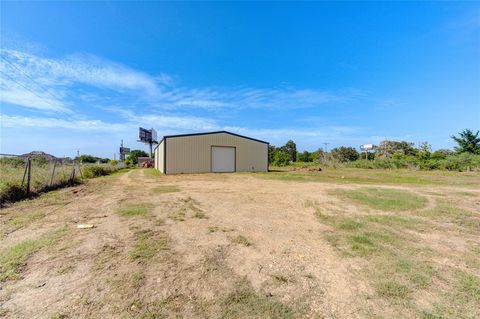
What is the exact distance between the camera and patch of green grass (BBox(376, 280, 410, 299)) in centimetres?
217

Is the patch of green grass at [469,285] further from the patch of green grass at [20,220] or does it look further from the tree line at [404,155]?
the tree line at [404,155]

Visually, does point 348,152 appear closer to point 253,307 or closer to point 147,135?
point 147,135

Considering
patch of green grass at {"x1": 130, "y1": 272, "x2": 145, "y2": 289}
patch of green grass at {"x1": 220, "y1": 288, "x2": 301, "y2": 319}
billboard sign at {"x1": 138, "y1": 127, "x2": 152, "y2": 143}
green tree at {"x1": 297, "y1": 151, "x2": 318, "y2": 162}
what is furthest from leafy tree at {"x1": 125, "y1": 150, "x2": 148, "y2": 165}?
patch of green grass at {"x1": 220, "y1": 288, "x2": 301, "y2": 319}

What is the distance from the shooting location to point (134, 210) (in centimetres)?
543

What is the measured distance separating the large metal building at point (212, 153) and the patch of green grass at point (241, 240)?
14.6 meters

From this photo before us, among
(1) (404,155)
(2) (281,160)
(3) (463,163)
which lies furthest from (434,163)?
(2) (281,160)

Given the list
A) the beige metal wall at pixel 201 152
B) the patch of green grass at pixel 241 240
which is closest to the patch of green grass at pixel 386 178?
the beige metal wall at pixel 201 152

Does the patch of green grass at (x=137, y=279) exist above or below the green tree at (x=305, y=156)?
below

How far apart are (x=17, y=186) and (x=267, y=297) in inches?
318

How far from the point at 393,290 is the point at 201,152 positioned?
1695 centimetres

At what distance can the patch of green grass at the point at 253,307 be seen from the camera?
1.91m

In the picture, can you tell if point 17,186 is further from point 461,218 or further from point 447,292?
point 461,218

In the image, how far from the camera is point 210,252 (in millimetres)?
3143

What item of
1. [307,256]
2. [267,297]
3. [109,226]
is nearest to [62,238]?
[109,226]
